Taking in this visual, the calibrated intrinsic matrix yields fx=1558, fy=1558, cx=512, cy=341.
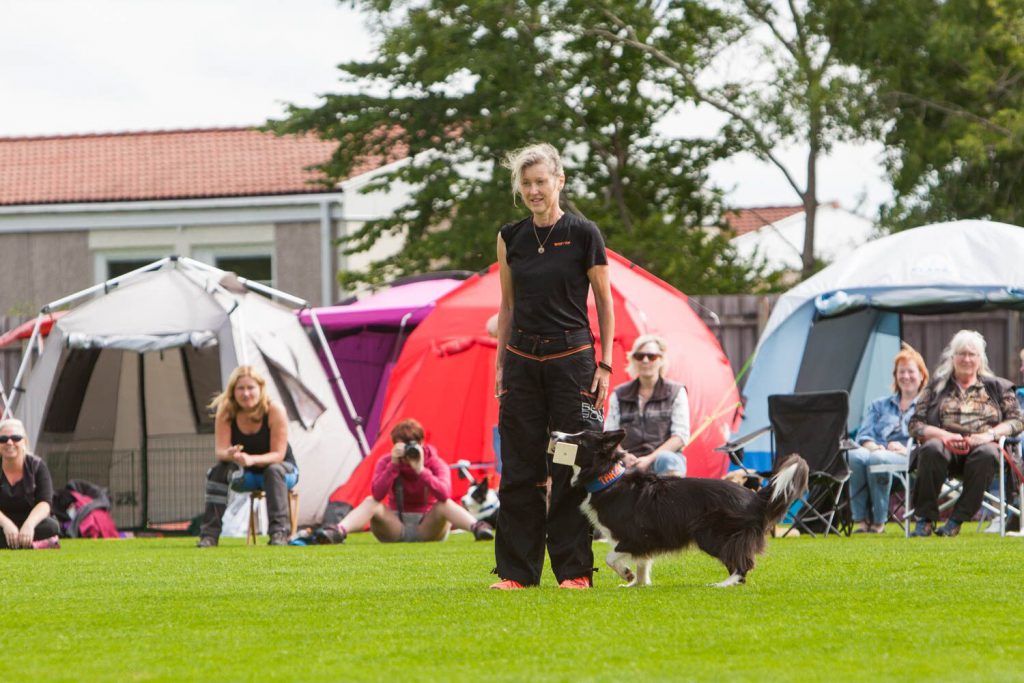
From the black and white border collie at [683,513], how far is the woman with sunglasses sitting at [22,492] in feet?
16.2

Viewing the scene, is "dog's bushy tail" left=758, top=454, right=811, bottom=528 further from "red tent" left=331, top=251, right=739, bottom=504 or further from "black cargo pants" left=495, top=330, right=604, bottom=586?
"red tent" left=331, top=251, right=739, bottom=504

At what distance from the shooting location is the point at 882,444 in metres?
10.2

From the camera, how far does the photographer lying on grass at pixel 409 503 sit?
31.3ft

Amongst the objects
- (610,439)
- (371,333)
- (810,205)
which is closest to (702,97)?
(810,205)

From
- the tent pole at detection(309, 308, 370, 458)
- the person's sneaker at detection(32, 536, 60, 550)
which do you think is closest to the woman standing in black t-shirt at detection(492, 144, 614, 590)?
the person's sneaker at detection(32, 536, 60, 550)

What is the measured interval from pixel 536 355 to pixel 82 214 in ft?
65.3

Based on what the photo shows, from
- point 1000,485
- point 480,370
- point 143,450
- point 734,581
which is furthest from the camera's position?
point 143,450

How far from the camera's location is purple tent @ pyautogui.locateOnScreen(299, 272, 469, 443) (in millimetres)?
13766

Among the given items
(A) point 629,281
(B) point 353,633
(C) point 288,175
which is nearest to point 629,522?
(B) point 353,633

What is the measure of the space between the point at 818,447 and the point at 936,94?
9622 millimetres

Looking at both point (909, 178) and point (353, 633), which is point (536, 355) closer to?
point (353, 633)

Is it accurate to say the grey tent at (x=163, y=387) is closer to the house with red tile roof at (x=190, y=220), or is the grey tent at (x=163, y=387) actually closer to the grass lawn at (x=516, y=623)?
the grass lawn at (x=516, y=623)

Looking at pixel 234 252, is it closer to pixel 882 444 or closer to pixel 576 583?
pixel 882 444

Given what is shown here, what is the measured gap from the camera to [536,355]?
5.49 m
